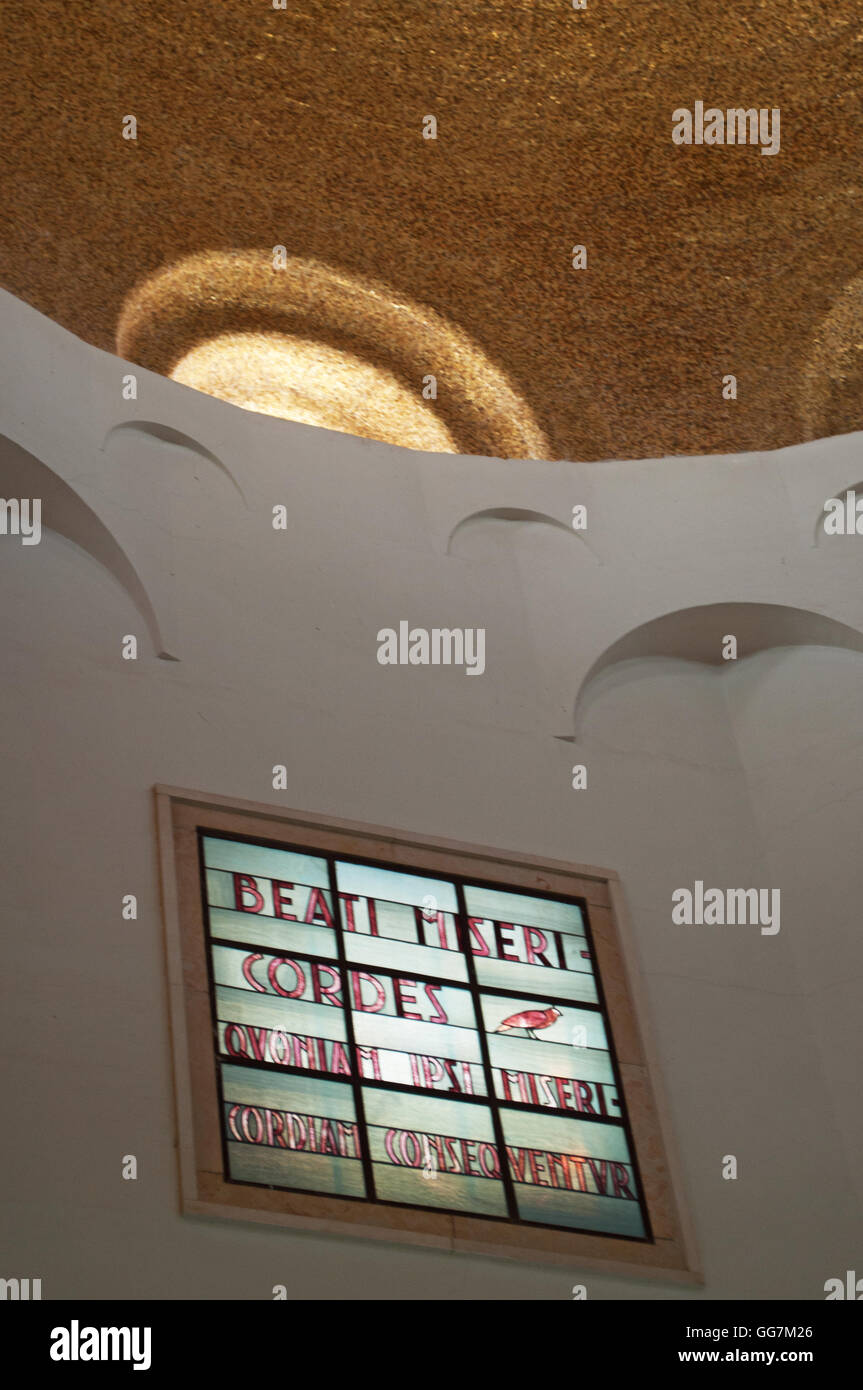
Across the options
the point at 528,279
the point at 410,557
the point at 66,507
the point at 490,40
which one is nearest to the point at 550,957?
the point at 410,557

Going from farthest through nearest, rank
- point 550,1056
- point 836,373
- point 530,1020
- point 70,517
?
point 836,373 → point 70,517 → point 530,1020 → point 550,1056

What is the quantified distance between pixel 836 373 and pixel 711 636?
3.16m

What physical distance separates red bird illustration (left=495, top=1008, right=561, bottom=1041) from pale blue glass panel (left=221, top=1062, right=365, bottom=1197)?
98cm

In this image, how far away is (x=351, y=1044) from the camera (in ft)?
26.5

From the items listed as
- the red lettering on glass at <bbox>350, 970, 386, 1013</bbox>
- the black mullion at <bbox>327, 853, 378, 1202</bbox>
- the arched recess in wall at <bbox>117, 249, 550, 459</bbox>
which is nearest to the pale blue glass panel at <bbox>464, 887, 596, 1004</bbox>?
the red lettering on glass at <bbox>350, 970, 386, 1013</bbox>

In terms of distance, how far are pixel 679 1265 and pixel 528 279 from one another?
7.60m

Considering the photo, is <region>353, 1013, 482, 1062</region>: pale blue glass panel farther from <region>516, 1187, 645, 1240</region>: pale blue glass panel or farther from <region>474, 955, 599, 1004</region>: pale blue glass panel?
<region>516, 1187, 645, 1240</region>: pale blue glass panel

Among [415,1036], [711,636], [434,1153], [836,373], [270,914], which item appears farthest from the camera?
[836,373]

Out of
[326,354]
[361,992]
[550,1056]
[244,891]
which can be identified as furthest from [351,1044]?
[326,354]

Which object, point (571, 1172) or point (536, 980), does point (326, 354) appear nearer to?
point (536, 980)

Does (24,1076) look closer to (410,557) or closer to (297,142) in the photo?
(410,557)

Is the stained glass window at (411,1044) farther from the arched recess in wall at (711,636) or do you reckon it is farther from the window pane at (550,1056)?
the arched recess in wall at (711,636)

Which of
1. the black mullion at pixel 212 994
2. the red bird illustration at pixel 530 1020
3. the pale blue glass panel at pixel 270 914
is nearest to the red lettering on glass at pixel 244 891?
the pale blue glass panel at pixel 270 914

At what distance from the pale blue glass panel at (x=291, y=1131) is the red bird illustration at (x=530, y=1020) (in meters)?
0.98
